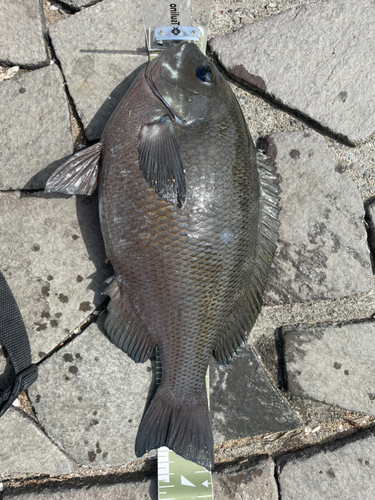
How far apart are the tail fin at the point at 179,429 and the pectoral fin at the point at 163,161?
3.23 feet

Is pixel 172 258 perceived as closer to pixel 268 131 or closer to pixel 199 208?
pixel 199 208

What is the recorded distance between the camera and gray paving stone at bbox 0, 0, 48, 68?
190cm

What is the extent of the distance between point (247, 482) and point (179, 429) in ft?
1.95

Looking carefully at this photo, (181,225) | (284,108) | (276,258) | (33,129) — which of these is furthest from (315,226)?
(33,129)

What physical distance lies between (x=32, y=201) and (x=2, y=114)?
48cm

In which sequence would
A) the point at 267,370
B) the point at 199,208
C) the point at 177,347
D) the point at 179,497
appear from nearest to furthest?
1. the point at 199,208
2. the point at 177,347
3. the point at 179,497
4. the point at 267,370

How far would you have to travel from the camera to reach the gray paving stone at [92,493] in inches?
75.4

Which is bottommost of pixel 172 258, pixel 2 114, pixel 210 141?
pixel 172 258

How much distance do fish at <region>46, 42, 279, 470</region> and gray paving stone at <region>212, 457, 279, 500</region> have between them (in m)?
0.34

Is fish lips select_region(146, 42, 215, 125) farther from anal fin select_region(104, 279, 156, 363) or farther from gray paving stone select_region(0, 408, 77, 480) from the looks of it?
gray paving stone select_region(0, 408, 77, 480)

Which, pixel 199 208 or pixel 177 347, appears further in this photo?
pixel 177 347

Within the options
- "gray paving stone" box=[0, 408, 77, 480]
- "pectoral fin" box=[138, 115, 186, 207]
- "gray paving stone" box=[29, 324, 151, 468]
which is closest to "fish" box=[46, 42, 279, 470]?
"pectoral fin" box=[138, 115, 186, 207]

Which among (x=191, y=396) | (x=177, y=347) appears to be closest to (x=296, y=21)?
(x=177, y=347)

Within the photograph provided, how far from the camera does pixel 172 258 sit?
59.6 inches
